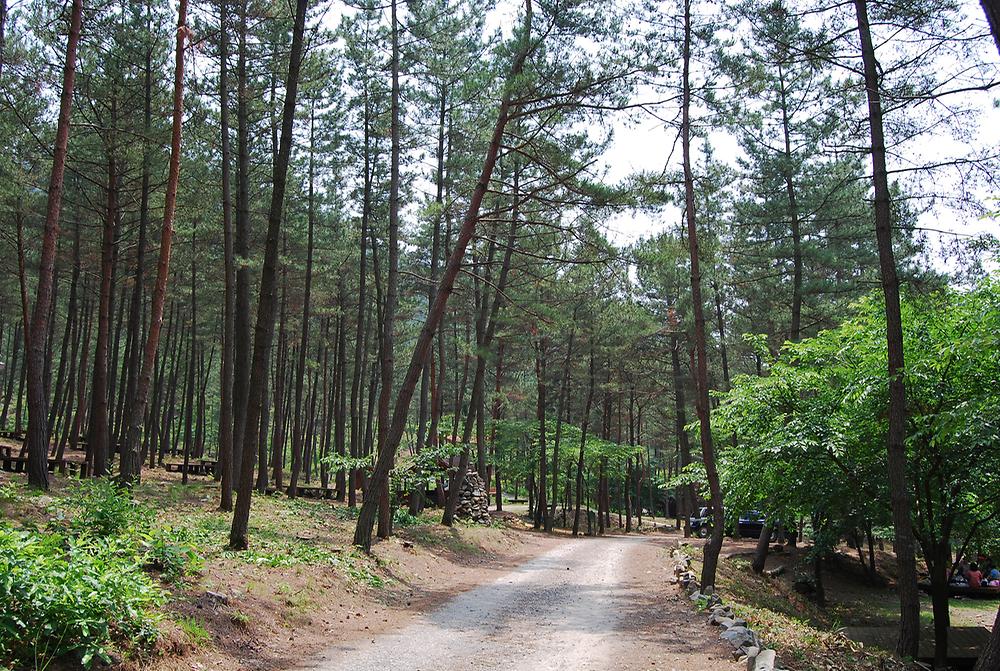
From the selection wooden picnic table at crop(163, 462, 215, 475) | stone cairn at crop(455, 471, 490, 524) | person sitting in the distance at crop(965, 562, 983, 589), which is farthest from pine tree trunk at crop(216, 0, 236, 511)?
person sitting in the distance at crop(965, 562, 983, 589)

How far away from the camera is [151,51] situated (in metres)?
15.4

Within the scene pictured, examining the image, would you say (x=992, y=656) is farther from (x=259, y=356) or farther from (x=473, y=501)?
(x=473, y=501)

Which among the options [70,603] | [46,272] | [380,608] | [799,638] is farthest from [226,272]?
[799,638]

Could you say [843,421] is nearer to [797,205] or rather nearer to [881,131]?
[881,131]

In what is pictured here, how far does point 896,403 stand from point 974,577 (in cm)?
1440

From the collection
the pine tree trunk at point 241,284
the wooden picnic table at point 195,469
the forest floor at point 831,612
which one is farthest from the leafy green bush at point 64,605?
the wooden picnic table at point 195,469

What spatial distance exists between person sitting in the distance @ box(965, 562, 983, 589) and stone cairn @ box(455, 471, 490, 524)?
46.4ft

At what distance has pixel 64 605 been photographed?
4.75 m

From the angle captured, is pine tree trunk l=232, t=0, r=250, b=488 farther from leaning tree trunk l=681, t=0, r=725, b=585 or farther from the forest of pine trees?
leaning tree trunk l=681, t=0, r=725, b=585

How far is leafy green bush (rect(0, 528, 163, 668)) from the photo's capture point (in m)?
4.57

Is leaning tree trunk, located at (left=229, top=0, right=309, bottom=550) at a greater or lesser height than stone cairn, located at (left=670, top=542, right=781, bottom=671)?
greater

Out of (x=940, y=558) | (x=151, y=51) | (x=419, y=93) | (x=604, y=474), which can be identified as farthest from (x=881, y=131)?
(x=604, y=474)

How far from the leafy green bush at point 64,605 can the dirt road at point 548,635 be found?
154 centimetres

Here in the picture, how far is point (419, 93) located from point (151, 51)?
→ 19.9 feet
